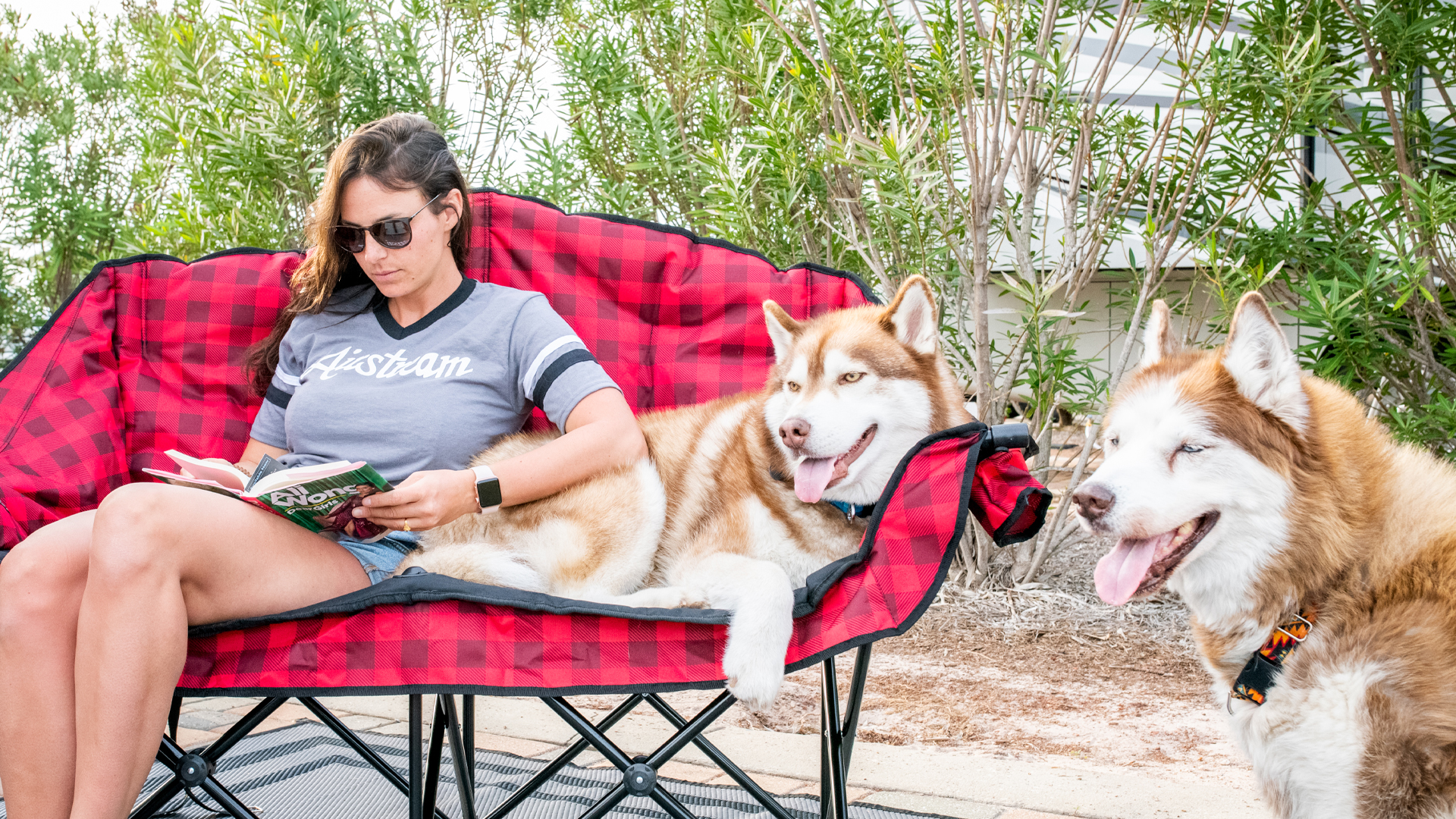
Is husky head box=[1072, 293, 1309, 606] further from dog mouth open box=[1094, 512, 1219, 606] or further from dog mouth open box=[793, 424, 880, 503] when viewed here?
dog mouth open box=[793, 424, 880, 503]

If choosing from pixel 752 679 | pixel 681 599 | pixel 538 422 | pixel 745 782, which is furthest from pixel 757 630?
pixel 538 422

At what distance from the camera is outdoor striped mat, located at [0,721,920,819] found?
2326mm

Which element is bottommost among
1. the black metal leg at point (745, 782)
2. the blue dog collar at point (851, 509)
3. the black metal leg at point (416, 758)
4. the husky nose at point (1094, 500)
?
the black metal leg at point (745, 782)

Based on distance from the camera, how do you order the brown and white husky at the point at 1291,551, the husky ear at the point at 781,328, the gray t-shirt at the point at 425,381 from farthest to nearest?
the husky ear at the point at 781,328
the gray t-shirt at the point at 425,381
the brown and white husky at the point at 1291,551

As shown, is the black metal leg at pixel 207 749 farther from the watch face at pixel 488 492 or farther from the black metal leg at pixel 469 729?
the watch face at pixel 488 492

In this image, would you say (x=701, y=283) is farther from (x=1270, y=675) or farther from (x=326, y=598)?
(x=1270, y=675)

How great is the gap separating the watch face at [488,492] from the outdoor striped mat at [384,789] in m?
0.85

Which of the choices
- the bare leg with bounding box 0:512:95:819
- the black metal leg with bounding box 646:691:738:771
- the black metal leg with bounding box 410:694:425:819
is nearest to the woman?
the bare leg with bounding box 0:512:95:819

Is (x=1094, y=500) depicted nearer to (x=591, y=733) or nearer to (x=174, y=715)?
(x=591, y=733)

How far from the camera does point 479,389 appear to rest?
219 cm

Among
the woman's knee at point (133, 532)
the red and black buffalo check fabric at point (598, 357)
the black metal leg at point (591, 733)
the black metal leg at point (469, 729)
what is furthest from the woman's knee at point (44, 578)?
→ the black metal leg at point (591, 733)

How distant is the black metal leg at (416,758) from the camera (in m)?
1.72

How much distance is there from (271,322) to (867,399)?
1.52 meters

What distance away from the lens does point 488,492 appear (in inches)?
74.2
